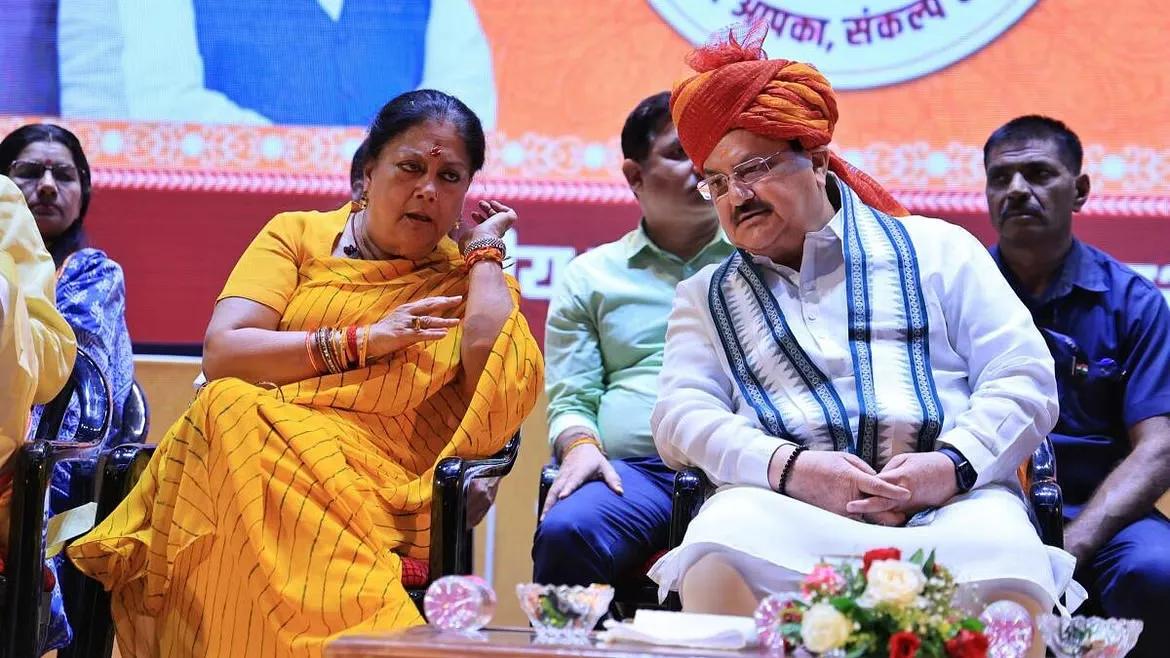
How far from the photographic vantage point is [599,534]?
119 inches

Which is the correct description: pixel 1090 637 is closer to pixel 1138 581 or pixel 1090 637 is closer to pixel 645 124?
pixel 1138 581

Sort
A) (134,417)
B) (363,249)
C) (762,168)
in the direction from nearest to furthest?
(762,168)
(363,249)
(134,417)

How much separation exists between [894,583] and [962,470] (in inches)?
31.1

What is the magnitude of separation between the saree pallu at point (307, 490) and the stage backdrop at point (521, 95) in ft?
3.87

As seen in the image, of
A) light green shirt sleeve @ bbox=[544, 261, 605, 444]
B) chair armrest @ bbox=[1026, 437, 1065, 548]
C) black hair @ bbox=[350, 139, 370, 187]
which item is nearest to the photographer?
chair armrest @ bbox=[1026, 437, 1065, 548]

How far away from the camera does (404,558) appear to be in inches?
111

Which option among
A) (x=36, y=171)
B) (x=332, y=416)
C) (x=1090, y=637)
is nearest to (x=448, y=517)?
(x=332, y=416)

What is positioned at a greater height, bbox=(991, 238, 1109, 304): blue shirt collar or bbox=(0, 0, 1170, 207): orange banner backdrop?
bbox=(0, 0, 1170, 207): orange banner backdrop

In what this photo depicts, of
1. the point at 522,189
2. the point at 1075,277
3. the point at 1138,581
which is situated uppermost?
the point at 522,189

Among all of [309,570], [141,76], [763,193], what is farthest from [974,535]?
[141,76]

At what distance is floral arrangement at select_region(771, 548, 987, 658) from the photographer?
1.77 m

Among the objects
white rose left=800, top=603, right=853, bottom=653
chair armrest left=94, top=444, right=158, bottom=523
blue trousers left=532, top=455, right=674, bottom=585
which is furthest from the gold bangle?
white rose left=800, top=603, right=853, bottom=653

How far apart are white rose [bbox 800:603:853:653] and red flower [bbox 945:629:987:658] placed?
0.13 meters

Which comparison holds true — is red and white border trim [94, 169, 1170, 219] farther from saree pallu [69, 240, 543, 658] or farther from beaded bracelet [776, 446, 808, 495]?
beaded bracelet [776, 446, 808, 495]
